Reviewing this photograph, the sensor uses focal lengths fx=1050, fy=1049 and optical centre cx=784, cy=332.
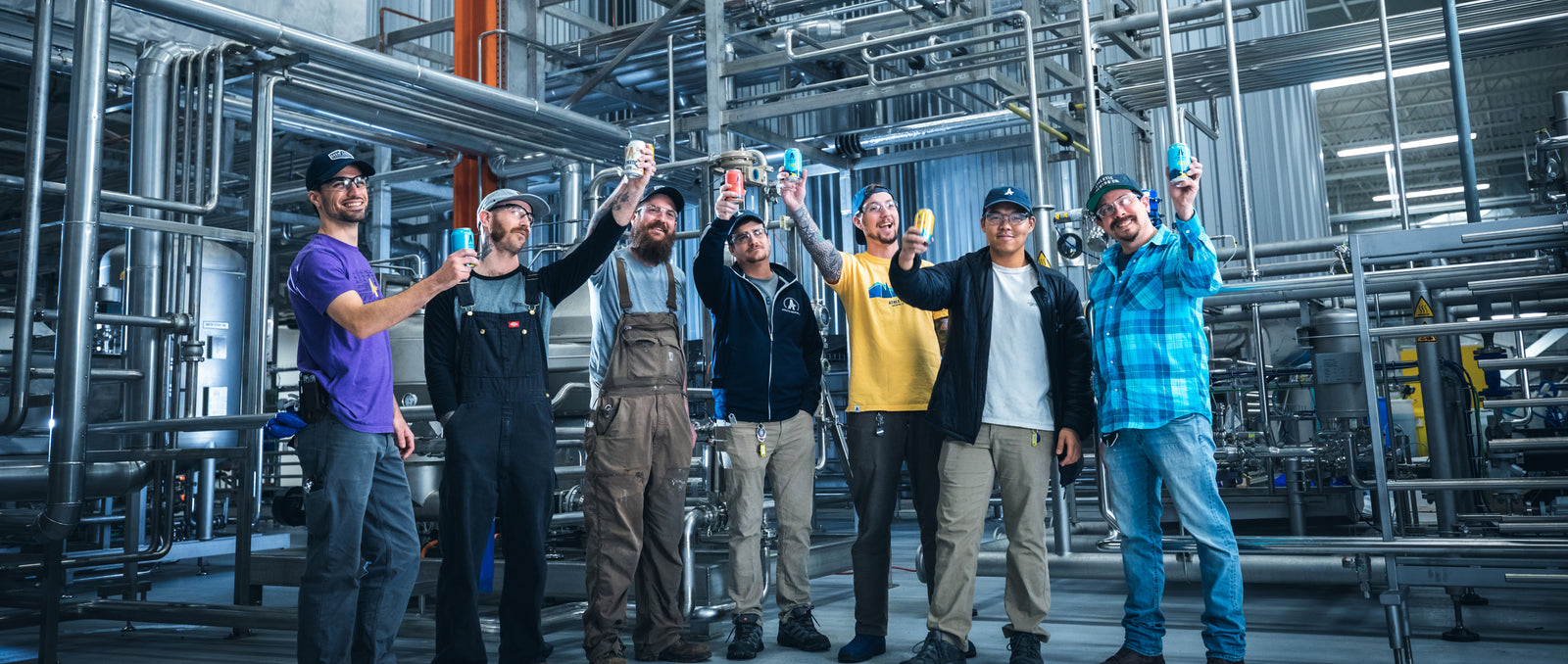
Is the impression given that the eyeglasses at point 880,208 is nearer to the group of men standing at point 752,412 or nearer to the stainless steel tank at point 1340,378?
the group of men standing at point 752,412

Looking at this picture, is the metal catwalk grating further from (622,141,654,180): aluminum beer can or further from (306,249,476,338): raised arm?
(306,249,476,338): raised arm

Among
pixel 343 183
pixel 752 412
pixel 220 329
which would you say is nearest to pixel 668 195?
pixel 752 412

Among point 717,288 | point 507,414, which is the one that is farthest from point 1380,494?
point 507,414

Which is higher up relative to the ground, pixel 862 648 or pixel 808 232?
pixel 808 232

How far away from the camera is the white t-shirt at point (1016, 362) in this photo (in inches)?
146

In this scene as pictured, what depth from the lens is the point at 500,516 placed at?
3713mm

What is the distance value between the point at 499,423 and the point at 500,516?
1.21 ft

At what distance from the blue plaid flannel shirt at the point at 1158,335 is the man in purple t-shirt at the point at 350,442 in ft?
6.97

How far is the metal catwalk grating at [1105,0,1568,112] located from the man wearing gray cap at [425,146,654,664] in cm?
338

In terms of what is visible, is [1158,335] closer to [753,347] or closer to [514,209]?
[753,347]

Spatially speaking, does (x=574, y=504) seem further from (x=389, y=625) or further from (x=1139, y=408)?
(x=1139, y=408)

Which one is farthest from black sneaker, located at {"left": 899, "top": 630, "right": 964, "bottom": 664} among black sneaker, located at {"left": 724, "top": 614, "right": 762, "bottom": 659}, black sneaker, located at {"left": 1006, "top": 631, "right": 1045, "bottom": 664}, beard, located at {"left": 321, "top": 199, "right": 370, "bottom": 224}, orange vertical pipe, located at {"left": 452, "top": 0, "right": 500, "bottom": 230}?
orange vertical pipe, located at {"left": 452, "top": 0, "right": 500, "bottom": 230}

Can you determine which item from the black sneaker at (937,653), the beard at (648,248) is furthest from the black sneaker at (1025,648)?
the beard at (648,248)

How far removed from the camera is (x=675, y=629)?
396 cm
